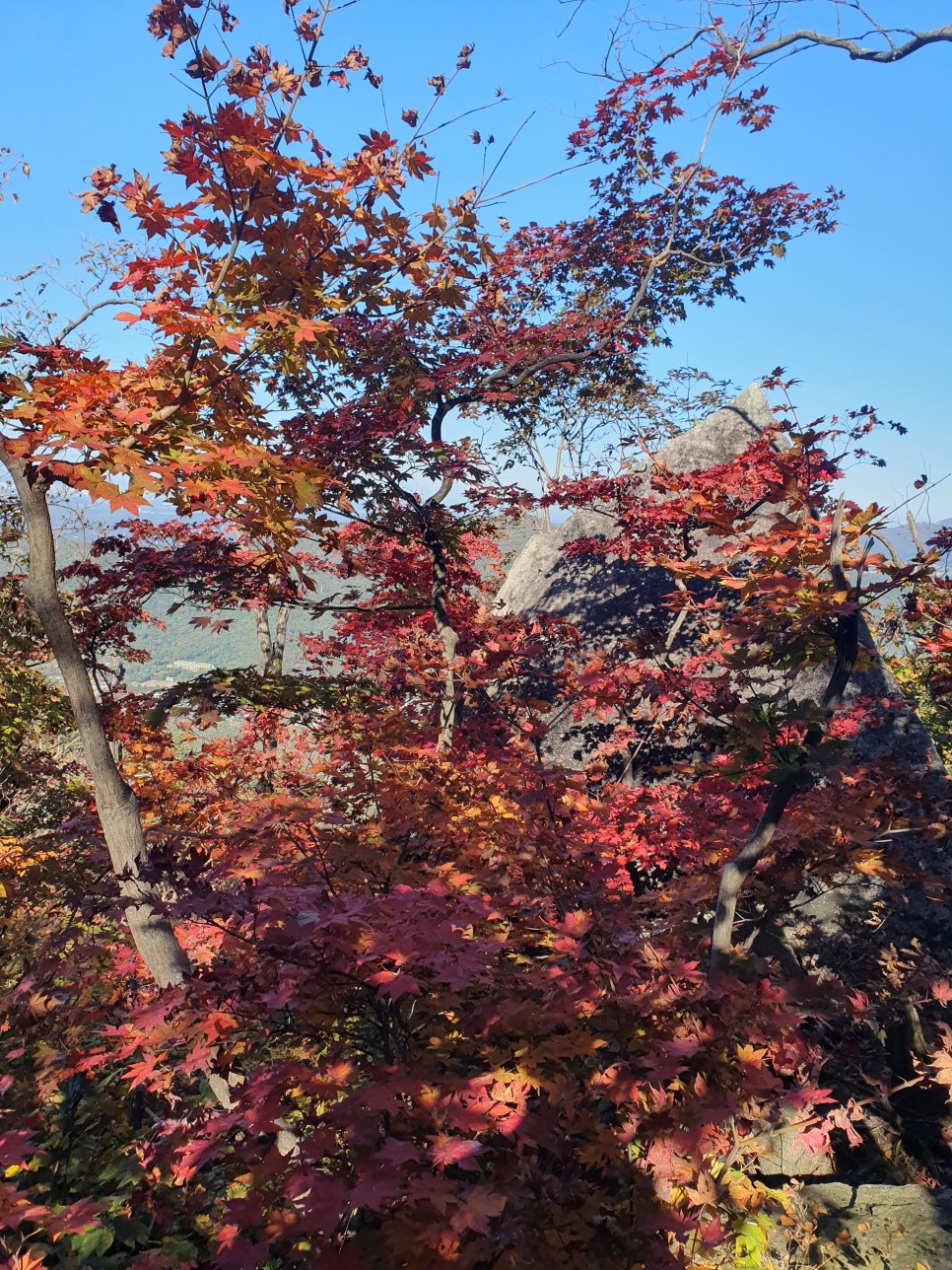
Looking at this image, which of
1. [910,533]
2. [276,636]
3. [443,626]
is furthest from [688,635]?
[276,636]

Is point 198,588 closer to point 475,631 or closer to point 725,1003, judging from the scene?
point 475,631

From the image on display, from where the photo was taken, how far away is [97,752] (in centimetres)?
407

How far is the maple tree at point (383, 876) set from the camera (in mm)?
2688

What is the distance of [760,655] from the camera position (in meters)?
3.63

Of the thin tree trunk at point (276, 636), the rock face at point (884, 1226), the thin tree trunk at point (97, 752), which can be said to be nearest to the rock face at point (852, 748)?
the rock face at point (884, 1226)

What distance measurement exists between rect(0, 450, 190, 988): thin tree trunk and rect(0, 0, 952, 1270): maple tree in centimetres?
2

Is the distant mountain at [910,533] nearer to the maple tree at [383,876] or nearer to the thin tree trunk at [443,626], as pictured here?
the maple tree at [383,876]

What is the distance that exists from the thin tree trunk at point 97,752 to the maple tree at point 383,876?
1.0 inches

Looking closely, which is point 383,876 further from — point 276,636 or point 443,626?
point 276,636

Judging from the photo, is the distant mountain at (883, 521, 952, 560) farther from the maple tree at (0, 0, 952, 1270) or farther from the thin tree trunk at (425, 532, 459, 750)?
the thin tree trunk at (425, 532, 459, 750)

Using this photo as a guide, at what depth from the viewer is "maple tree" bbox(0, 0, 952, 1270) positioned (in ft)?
8.82

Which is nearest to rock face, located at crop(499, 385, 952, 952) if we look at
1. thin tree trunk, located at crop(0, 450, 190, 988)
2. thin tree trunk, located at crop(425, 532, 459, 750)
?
thin tree trunk, located at crop(425, 532, 459, 750)

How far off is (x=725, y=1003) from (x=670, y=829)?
200 cm

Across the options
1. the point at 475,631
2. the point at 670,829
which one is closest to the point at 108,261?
the point at 475,631
